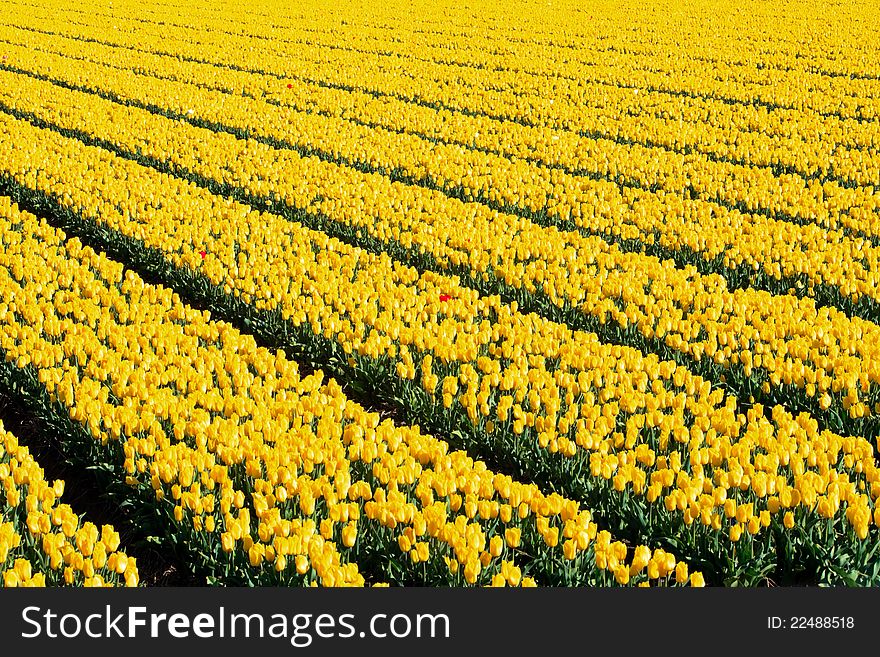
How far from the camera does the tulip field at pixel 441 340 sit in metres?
3.97

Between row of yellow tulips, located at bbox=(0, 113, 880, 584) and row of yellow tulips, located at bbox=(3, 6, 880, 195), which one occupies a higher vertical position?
row of yellow tulips, located at bbox=(3, 6, 880, 195)

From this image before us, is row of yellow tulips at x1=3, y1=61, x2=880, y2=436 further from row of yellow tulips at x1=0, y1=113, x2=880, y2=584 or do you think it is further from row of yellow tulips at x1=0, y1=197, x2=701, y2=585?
row of yellow tulips at x1=0, y1=197, x2=701, y2=585

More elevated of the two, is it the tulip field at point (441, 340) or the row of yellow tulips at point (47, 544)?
the tulip field at point (441, 340)

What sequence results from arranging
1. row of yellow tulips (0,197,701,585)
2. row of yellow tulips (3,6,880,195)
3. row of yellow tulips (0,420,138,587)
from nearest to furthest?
1. row of yellow tulips (0,420,138,587)
2. row of yellow tulips (0,197,701,585)
3. row of yellow tulips (3,6,880,195)

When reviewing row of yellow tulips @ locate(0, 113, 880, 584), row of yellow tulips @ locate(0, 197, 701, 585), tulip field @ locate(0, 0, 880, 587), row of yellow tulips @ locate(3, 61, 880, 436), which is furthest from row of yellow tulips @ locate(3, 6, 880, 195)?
row of yellow tulips @ locate(0, 197, 701, 585)

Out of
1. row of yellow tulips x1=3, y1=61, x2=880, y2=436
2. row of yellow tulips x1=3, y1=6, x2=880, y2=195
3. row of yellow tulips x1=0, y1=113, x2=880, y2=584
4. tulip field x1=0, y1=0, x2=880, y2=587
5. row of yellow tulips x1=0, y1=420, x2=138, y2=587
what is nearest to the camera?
row of yellow tulips x1=0, y1=420, x2=138, y2=587

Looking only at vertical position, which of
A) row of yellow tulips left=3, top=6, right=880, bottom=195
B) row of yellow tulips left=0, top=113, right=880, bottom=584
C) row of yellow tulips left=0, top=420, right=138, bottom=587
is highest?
row of yellow tulips left=3, top=6, right=880, bottom=195

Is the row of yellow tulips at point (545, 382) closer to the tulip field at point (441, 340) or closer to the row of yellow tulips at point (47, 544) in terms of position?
the tulip field at point (441, 340)

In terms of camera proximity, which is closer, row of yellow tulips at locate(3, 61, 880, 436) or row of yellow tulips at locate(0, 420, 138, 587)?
row of yellow tulips at locate(0, 420, 138, 587)

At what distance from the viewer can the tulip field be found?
3.97m

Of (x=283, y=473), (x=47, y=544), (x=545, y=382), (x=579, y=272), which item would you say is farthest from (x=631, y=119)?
(x=47, y=544)

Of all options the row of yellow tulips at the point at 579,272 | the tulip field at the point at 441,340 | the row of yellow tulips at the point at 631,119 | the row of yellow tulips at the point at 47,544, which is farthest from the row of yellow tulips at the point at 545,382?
the row of yellow tulips at the point at 631,119

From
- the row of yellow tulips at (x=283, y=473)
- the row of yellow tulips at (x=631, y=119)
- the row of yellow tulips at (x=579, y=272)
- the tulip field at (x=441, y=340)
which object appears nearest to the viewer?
the row of yellow tulips at (x=283, y=473)

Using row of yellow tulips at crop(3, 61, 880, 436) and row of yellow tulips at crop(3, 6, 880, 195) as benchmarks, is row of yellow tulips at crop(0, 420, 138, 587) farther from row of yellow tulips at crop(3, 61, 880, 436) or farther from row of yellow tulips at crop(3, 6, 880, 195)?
row of yellow tulips at crop(3, 6, 880, 195)
